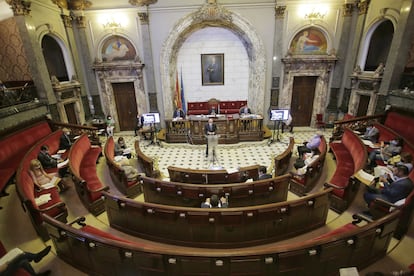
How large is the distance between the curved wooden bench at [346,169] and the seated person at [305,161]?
62 centimetres

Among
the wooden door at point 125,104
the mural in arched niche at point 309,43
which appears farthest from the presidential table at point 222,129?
the mural in arched niche at point 309,43

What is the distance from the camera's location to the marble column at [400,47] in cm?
705

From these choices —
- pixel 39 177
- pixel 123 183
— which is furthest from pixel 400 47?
pixel 39 177

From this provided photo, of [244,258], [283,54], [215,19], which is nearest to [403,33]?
[283,54]

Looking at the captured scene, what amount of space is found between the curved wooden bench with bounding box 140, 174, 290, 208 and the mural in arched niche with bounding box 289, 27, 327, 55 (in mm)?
8098

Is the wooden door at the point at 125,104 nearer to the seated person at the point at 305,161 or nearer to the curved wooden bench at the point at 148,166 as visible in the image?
the curved wooden bench at the point at 148,166

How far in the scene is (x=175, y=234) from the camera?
3.96m

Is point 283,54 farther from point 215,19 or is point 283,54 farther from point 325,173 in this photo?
point 325,173

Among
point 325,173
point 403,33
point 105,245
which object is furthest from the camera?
point 403,33

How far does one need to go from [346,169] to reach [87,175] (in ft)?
22.9

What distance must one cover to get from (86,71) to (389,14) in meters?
13.3

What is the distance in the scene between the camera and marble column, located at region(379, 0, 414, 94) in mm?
7051

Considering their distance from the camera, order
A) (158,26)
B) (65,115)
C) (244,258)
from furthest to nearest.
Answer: (158,26) → (65,115) → (244,258)

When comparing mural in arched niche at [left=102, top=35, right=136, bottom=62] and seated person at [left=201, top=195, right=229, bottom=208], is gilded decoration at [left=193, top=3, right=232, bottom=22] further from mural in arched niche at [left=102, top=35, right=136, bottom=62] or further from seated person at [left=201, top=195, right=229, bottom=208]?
seated person at [left=201, top=195, right=229, bottom=208]
